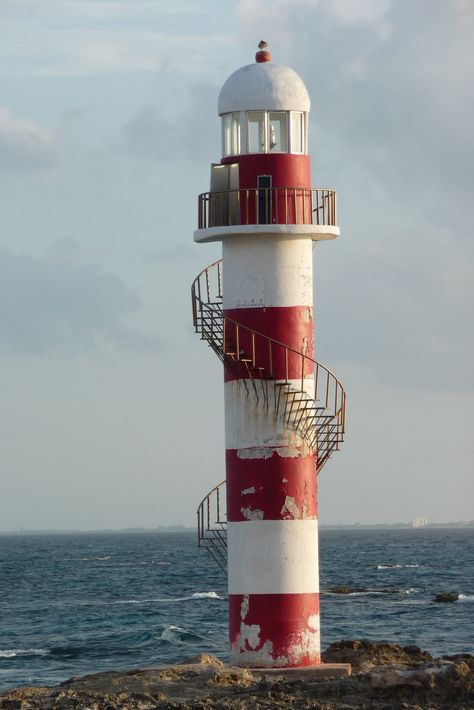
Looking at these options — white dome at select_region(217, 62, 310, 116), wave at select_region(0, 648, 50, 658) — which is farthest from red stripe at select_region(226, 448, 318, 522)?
wave at select_region(0, 648, 50, 658)

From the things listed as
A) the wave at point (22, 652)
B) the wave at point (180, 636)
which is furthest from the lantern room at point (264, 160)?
the wave at point (180, 636)

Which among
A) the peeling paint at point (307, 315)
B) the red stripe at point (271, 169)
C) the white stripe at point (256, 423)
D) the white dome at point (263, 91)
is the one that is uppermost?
the white dome at point (263, 91)

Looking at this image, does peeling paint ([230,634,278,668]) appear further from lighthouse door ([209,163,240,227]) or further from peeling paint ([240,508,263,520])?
lighthouse door ([209,163,240,227])

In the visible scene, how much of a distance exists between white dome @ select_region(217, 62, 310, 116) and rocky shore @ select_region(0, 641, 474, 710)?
330 inches

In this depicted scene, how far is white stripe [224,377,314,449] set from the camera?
2244 centimetres

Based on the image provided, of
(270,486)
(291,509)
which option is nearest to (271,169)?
(270,486)

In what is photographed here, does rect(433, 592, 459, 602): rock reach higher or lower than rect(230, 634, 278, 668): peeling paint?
higher

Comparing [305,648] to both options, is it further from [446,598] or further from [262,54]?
[446,598]

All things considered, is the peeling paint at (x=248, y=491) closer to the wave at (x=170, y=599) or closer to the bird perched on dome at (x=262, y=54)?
the bird perched on dome at (x=262, y=54)

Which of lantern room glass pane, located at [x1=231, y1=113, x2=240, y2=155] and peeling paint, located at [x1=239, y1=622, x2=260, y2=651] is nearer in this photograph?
peeling paint, located at [x1=239, y1=622, x2=260, y2=651]

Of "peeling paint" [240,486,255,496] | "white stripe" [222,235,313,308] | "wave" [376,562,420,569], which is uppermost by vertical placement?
"white stripe" [222,235,313,308]

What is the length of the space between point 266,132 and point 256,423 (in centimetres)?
443

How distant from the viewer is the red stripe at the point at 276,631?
22.1 metres

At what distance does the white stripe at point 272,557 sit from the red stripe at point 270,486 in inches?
6.5
